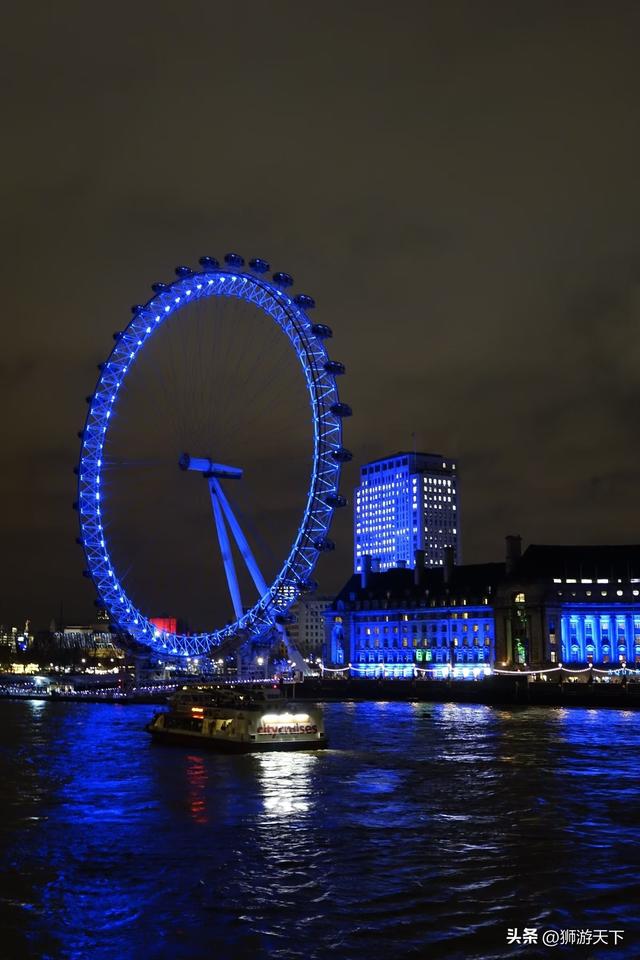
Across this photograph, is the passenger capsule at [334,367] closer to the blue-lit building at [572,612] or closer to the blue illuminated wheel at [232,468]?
the blue illuminated wheel at [232,468]

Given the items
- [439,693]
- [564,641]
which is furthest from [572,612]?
[439,693]

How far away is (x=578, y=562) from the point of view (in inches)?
5640

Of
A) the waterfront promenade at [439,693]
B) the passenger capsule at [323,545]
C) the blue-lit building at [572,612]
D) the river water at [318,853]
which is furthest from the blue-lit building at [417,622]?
the river water at [318,853]

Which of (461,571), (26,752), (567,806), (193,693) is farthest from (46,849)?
(461,571)

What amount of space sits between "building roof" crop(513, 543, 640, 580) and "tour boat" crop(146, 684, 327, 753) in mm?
80482

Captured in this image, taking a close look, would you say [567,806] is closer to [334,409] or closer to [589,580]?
[334,409]

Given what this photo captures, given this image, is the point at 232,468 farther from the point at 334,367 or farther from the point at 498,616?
the point at 498,616

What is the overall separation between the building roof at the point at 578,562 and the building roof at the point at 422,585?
270 inches

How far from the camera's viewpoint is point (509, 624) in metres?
141

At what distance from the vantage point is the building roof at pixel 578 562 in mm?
141250

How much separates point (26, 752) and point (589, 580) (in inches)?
3677

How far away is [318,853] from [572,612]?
114 metres

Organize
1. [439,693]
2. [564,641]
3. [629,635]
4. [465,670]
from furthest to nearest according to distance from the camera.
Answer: [465,670] → [564,641] → [629,635] → [439,693]

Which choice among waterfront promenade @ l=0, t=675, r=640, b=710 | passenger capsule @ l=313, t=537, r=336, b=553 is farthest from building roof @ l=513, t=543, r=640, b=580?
passenger capsule @ l=313, t=537, r=336, b=553
